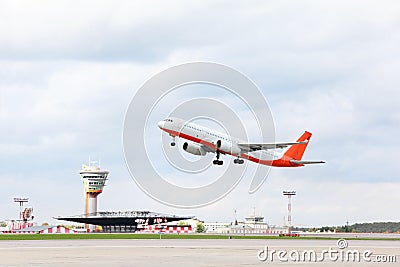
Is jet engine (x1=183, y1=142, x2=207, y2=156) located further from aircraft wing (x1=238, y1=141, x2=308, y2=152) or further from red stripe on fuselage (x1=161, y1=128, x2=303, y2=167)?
aircraft wing (x1=238, y1=141, x2=308, y2=152)

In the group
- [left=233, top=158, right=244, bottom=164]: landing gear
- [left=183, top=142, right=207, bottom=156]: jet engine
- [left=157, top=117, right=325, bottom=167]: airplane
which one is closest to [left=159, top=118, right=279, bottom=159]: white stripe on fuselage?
[left=157, top=117, right=325, bottom=167]: airplane

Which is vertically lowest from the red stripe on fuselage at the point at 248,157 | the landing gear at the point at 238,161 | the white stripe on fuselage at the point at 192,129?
the landing gear at the point at 238,161

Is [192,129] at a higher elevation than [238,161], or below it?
higher

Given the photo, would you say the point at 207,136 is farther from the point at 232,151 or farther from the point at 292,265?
the point at 292,265

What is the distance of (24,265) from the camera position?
39.2 meters

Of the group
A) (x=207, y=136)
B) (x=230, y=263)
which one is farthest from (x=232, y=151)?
(x=230, y=263)

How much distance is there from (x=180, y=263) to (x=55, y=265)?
782 centimetres

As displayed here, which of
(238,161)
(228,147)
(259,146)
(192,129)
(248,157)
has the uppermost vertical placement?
(192,129)

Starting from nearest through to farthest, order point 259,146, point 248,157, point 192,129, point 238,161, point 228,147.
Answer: point 192,129, point 228,147, point 238,161, point 259,146, point 248,157

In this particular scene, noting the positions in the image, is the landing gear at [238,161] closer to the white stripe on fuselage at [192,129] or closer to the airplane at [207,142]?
the airplane at [207,142]

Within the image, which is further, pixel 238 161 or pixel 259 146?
pixel 259 146

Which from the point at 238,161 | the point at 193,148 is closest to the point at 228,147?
the point at 238,161

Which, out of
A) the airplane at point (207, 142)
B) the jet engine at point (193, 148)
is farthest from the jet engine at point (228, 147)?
the jet engine at point (193, 148)

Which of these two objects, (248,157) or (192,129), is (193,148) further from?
(248,157)
